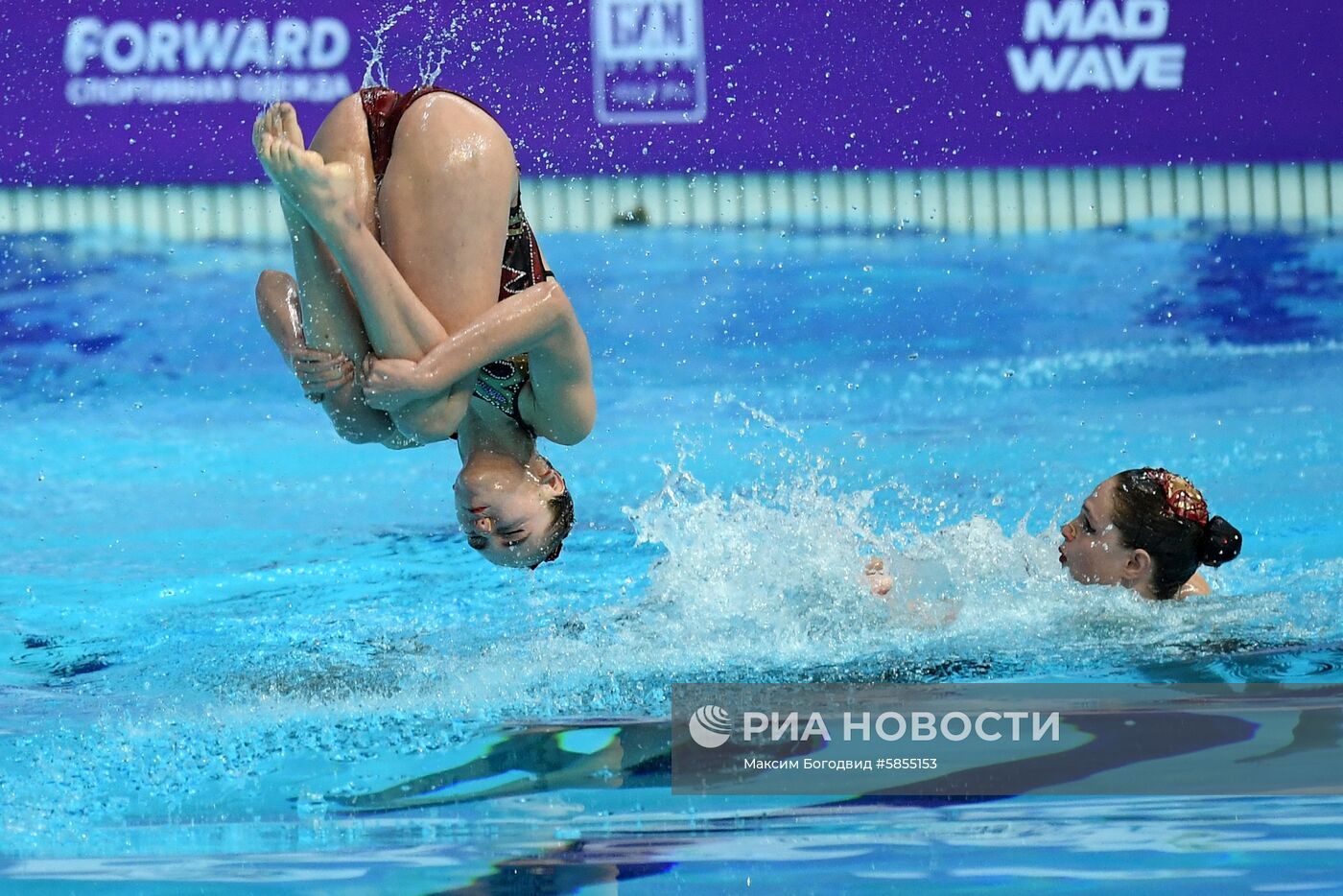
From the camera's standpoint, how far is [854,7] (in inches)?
304

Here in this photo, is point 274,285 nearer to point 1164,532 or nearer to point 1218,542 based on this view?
point 1164,532

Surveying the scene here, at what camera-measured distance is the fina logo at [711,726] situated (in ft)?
10.9

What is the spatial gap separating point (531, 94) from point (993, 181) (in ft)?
7.62

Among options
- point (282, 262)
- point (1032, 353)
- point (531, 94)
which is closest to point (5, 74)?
point (282, 262)

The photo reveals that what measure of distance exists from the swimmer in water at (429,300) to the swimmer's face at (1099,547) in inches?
63.1

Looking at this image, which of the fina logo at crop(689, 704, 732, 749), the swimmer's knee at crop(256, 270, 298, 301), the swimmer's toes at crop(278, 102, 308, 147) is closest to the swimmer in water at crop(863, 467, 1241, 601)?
the fina logo at crop(689, 704, 732, 749)

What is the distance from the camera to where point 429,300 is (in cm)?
319

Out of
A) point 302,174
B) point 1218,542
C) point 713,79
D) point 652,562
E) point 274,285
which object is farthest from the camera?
point 713,79

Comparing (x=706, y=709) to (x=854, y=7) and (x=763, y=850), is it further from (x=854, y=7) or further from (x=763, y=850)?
(x=854, y=7)

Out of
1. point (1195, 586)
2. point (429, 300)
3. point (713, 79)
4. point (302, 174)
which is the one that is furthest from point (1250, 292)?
point (302, 174)

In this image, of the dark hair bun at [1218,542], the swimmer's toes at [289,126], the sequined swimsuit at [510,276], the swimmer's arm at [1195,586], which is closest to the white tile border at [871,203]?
the swimmer's arm at [1195,586]

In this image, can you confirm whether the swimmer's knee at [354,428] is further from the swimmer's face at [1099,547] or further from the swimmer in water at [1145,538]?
the swimmer's face at [1099,547]

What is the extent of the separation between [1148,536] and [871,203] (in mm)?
4063

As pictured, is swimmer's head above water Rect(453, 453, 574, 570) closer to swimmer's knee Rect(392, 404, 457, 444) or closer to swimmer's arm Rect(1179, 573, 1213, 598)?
swimmer's knee Rect(392, 404, 457, 444)
